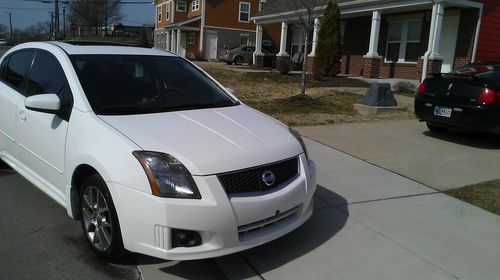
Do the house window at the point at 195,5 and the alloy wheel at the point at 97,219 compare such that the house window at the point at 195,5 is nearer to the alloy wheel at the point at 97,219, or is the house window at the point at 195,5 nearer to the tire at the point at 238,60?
the tire at the point at 238,60

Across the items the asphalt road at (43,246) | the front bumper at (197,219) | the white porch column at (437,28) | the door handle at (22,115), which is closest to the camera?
the front bumper at (197,219)

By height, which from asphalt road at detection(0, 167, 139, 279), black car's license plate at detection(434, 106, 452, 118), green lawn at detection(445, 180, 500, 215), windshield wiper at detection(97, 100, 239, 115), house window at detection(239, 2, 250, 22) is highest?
house window at detection(239, 2, 250, 22)

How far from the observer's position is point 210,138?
3590 mm

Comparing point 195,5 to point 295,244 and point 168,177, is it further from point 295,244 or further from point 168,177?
point 168,177

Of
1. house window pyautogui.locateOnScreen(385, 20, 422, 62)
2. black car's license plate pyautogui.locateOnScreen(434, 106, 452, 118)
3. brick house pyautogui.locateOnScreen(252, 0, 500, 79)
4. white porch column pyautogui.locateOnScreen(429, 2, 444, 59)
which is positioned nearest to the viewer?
black car's license plate pyautogui.locateOnScreen(434, 106, 452, 118)

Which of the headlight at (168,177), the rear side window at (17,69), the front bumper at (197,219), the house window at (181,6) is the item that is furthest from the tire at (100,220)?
the house window at (181,6)

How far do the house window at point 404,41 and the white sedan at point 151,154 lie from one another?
1572cm

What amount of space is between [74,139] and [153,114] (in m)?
0.67

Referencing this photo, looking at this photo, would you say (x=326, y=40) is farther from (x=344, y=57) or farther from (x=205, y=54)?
(x=205, y=54)

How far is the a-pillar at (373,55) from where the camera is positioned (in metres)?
17.9

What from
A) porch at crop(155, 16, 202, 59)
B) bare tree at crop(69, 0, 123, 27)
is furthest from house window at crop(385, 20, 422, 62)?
bare tree at crop(69, 0, 123, 27)

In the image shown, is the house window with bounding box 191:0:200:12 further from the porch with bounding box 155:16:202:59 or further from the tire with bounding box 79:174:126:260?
the tire with bounding box 79:174:126:260

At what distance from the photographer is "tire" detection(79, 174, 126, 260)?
339cm

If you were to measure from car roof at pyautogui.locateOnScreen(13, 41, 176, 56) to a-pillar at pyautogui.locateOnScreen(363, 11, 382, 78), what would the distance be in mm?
14400
